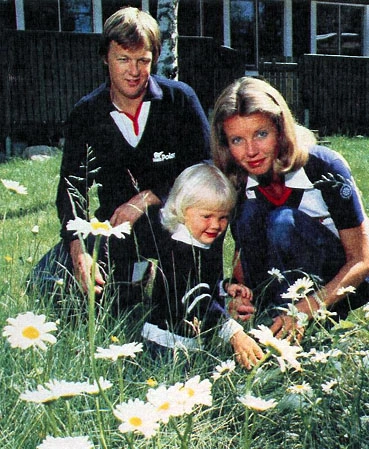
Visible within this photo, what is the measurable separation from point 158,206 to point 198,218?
487 millimetres

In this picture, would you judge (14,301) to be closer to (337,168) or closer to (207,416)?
(207,416)

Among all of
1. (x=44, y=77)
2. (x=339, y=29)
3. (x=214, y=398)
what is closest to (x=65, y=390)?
(x=214, y=398)

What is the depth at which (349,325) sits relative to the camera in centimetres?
192

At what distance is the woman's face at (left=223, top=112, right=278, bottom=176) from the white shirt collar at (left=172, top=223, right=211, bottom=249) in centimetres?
30

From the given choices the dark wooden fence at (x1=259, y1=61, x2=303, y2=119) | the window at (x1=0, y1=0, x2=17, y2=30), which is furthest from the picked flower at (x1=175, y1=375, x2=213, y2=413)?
the window at (x1=0, y1=0, x2=17, y2=30)

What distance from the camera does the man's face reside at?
3057 mm

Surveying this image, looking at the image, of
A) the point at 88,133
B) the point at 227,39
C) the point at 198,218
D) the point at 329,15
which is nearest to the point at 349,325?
the point at 198,218

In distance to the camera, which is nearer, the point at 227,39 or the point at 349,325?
the point at 349,325

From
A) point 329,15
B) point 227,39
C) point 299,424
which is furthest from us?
point 329,15

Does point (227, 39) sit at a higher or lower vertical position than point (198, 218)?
higher

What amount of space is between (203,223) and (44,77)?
9.14m

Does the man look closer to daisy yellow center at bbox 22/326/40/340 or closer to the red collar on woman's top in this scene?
the red collar on woman's top

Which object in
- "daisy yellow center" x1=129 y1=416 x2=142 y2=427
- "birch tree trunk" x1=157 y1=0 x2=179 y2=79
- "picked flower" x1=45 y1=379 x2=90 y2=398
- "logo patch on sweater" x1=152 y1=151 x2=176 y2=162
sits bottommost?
"daisy yellow center" x1=129 y1=416 x2=142 y2=427

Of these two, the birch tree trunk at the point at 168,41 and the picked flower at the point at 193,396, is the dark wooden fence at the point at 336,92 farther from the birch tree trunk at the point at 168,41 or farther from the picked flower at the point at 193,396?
the picked flower at the point at 193,396
